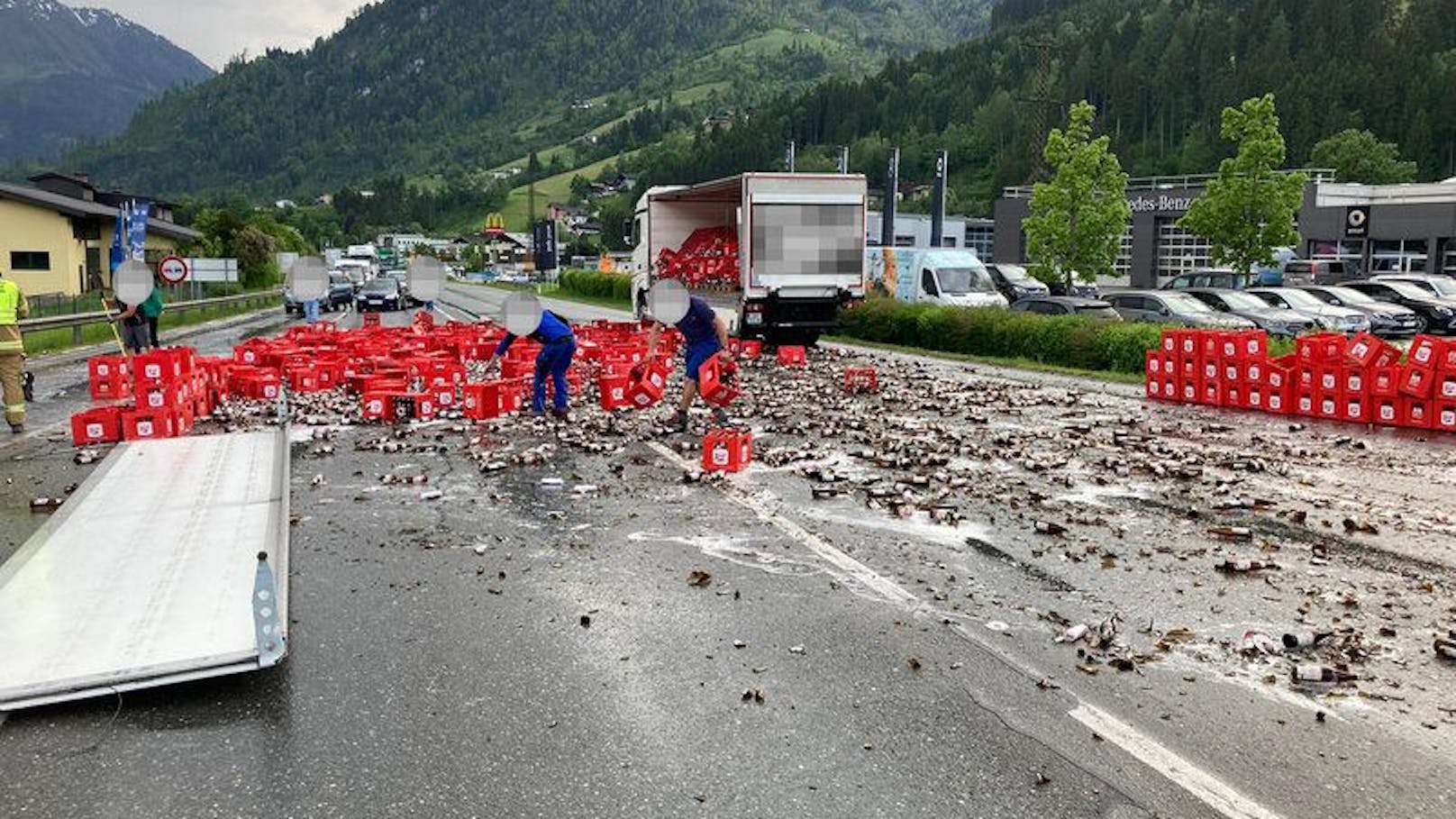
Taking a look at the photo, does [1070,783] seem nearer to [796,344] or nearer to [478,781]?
[478,781]

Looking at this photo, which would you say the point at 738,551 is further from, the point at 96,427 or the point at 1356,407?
the point at 1356,407

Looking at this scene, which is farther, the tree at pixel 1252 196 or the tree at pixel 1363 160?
the tree at pixel 1363 160

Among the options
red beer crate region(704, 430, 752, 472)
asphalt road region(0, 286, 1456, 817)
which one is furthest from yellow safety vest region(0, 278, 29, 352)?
red beer crate region(704, 430, 752, 472)

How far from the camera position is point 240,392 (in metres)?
16.7

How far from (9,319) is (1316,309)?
89.3ft

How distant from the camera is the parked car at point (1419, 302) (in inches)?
1134

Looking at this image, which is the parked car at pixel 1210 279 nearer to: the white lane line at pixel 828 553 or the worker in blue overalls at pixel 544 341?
the worker in blue overalls at pixel 544 341

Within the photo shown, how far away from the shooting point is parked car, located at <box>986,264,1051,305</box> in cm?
3528

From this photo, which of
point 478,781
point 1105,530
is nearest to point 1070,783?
point 478,781

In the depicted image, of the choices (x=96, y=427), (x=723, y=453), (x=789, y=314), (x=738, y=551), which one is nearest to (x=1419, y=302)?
(x=789, y=314)

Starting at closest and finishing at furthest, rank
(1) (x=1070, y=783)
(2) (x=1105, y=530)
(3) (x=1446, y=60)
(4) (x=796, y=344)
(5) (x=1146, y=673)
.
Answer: (1) (x=1070, y=783), (5) (x=1146, y=673), (2) (x=1105, y=530), (4) (x=796, y=344), (3) (x=1446, y=60)

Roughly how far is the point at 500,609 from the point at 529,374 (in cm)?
1099

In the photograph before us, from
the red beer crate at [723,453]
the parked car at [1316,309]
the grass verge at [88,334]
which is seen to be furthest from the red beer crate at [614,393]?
the parked car at [1316,309]

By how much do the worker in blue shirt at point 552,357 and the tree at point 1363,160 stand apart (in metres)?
86.2
